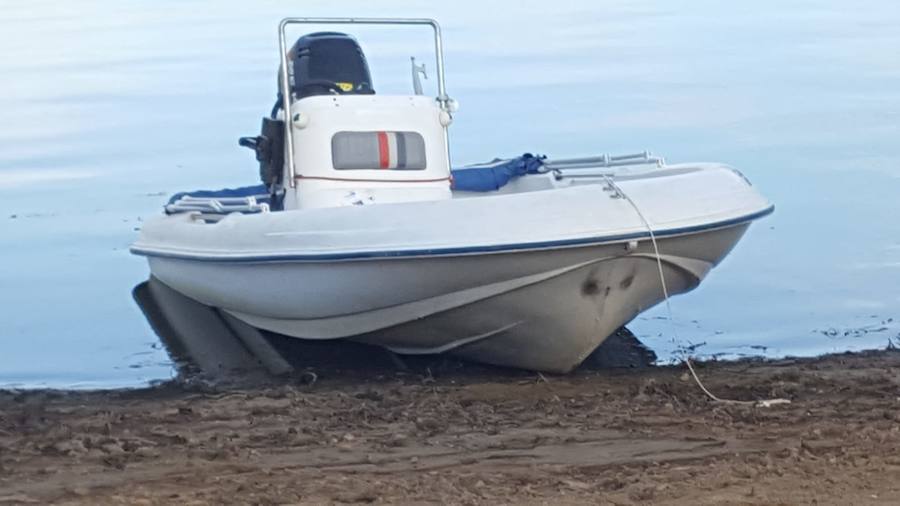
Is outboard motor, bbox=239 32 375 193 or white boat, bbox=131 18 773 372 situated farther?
outboard motor, bbox=239 32 375 193

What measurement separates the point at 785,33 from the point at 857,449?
19.7m

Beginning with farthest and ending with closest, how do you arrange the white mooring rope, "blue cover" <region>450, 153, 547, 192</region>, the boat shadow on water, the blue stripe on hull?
1. "blue cover" <region>450, 153, 547, 192</region>
2. the boat shadow on water
3. the blue stripe on hull
4. the white mooring rope

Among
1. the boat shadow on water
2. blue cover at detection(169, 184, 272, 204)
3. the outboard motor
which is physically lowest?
the boat shadow on water

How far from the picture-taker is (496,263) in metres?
7.07

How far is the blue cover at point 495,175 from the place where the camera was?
9.60m

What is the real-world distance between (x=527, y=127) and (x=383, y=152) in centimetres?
742

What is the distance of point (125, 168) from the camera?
14422 mm

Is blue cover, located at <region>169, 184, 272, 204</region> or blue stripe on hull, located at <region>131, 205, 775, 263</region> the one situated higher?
blue cover, located at <region>169, 184, 272, 204</region>

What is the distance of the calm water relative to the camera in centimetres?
914

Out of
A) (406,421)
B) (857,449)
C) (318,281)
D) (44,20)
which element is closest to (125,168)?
(318,281)

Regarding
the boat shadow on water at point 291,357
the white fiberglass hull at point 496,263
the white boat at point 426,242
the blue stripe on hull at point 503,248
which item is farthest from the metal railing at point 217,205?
the blue stripe on hull at point 503,248

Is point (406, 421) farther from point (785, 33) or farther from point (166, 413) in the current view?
point (785, 33)

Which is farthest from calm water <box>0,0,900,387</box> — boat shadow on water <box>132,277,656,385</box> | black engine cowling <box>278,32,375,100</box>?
black engine cowling <box>278,32,375,100</box>

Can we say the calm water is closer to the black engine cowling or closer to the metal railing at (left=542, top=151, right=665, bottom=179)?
the metal railing at (left=542, top=151, right=665, bottom=179)
